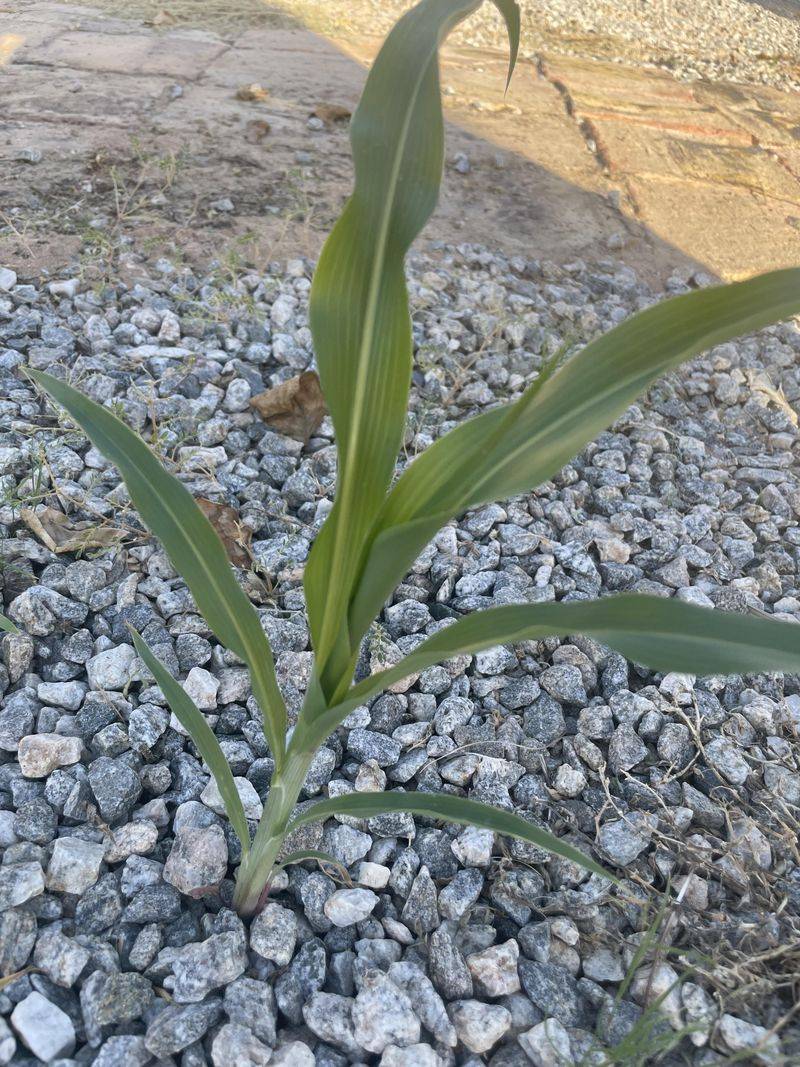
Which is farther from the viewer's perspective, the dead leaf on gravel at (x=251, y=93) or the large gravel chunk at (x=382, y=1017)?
the dead leaf on gravel at (x=251, y=93)

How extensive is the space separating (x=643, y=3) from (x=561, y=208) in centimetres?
314

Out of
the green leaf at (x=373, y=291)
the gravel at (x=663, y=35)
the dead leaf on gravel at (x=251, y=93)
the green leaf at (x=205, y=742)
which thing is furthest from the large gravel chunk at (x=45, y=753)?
the gravel at (x=663, y=35)

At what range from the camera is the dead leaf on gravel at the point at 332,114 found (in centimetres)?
330

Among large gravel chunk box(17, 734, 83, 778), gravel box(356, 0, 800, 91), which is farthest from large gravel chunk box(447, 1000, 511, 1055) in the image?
gravel box(356, 0, 800, 91)

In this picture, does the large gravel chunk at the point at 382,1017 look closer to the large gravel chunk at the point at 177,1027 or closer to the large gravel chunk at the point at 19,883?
the large gravel chunk at the point at 177,1027

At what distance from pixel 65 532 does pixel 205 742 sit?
70 cm

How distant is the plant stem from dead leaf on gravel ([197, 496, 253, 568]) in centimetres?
63

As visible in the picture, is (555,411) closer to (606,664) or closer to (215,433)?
(606,664)

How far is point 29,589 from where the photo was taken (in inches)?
58.5

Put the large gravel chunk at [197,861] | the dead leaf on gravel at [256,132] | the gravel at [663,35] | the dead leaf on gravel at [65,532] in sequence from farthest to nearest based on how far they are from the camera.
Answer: the gravel at [663,35]
the dead leaf on gravel at [256,132]
the dead leaf on gravel at [65,532]
the large gravel chunk at [197,861]

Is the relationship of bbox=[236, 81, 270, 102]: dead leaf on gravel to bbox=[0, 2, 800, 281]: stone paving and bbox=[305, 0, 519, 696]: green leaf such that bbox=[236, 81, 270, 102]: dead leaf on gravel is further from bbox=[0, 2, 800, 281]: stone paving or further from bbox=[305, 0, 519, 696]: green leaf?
bbox=[305, 0, 519, 696]: green leaf

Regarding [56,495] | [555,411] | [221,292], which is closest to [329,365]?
[555,411]

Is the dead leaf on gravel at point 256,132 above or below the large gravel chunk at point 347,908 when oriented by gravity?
above

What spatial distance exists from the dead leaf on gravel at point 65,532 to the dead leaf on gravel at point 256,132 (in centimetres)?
195
